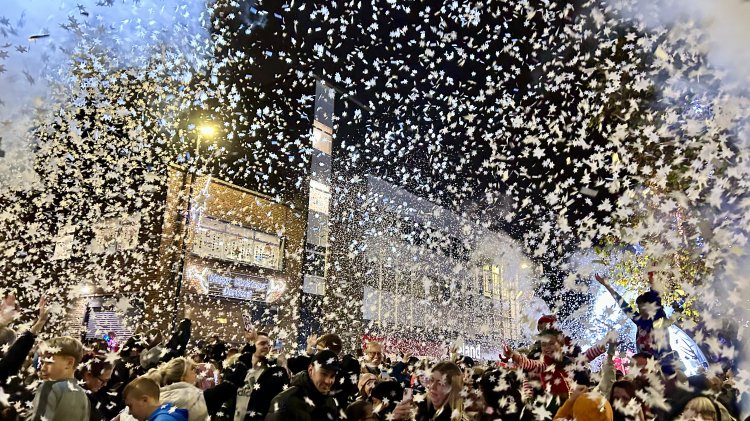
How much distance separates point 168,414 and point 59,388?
→ 994 mm

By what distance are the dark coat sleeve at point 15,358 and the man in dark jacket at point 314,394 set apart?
102 inches

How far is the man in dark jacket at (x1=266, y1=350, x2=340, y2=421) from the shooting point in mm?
3846

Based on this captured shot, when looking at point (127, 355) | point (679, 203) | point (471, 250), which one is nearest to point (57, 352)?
point (127, 355)

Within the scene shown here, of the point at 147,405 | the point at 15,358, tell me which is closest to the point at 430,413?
the point at 147,405

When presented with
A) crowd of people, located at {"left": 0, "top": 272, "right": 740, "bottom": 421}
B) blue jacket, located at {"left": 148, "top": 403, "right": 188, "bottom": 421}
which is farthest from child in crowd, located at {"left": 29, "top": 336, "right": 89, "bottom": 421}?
blue jacket, located at {"left": 148, "top": 403, "right": 188, "bottom": 421}

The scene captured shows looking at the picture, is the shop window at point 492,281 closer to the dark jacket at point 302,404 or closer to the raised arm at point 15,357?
the dark jacket at point 302,404

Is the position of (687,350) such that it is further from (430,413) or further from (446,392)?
(446,392)

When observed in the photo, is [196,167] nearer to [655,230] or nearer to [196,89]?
[196,89]

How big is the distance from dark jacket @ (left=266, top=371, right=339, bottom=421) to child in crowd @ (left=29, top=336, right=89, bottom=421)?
144 cm

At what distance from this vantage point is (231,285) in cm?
2144

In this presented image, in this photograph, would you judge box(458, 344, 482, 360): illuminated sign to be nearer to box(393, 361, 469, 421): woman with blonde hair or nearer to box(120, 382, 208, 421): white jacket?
box(393, 361, 469, 421): woman with blonde hair

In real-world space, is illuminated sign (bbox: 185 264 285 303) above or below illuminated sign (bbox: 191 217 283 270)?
below

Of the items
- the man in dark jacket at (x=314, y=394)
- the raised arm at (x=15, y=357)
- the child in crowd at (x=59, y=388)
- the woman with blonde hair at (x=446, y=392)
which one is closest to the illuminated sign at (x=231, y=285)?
the raised arm at (x=15, y=357)

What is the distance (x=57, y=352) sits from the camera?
12.5 feet
